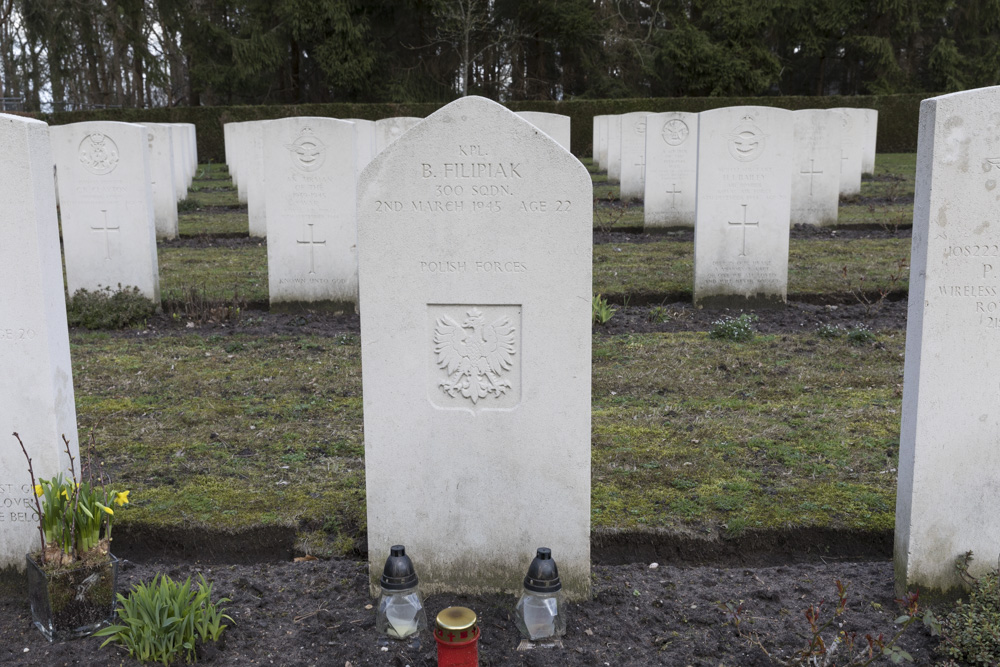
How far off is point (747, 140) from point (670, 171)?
4.90 meters

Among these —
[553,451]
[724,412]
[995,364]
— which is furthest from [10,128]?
[724,412]

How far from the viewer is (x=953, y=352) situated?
333 centimetres

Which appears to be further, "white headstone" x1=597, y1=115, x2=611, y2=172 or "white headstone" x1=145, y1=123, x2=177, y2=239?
"white headstone" x1=597, y1=115, x2=611, y2=172

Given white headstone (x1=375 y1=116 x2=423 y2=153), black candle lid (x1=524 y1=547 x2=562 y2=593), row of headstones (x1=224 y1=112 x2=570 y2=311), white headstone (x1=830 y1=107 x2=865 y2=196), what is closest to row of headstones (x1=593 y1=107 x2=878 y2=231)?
white headstone (x1=830 y1=107 x2=865 y2=196)

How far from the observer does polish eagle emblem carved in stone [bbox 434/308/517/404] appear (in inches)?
138

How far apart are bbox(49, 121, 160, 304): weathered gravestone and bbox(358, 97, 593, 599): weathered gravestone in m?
5.84

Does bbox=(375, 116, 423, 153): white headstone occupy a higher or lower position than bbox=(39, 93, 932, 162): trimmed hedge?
lower

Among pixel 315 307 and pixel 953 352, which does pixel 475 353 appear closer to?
pixel 953 352

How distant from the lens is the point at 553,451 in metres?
3.54

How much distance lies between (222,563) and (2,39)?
36532 millimetres

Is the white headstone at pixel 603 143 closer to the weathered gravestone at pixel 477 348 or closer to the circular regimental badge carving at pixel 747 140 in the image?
the circular regimental badge carving at pixel 747 140

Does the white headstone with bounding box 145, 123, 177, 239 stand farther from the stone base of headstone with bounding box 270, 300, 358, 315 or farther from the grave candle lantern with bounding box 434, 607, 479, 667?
the grave candle lantern with bounding box 434, 607, 479, 667

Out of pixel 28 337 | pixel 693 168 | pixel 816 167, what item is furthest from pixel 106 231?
pixel 816 167

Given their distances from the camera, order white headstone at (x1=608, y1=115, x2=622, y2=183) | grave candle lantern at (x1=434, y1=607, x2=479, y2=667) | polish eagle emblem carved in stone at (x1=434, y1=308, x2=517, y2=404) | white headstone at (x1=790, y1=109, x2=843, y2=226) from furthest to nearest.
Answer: white headstone at (x1=608, y1=115, x2=622, y2=183) → white headstone at (x1=790, y1=109, x2=843, y2=226) → polish eagle emblem carved in stone at (x1=434, y1=308, x2=517, y2=404) → grave candle lantern at (x1=434, y1=607, x2=479, y2=667)
